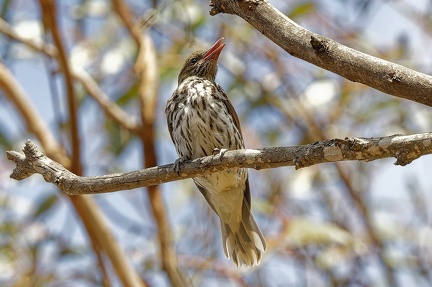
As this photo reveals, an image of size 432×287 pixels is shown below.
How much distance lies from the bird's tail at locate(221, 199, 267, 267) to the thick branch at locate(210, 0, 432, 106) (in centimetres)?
209

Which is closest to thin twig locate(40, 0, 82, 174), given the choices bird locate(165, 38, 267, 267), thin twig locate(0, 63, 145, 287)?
thin twig locate(0, 63, 145, 287)

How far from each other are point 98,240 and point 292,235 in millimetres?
1309

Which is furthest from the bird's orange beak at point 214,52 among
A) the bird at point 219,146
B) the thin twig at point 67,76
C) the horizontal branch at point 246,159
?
the horizontal branch at point 246,159

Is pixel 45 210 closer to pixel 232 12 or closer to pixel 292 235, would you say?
pixel 292 235

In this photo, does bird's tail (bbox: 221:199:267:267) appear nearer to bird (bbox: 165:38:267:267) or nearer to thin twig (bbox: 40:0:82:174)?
bird (bbox: 165:38:267:267)

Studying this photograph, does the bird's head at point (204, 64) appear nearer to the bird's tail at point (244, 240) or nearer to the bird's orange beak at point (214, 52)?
the bird's orange beak at point (214, 52)

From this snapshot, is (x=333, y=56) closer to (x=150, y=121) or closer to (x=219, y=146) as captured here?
(x=219, y=146)

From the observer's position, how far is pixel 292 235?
5.14 m

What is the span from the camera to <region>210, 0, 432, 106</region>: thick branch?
2.44m

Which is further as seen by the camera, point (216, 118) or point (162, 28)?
point (162, 28)

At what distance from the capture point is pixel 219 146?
426 cm

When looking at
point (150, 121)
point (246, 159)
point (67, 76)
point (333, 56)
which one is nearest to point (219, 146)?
point (150, 121)

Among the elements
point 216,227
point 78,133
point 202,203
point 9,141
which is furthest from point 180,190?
point 78,133

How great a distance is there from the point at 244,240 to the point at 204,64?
124 centimetres
